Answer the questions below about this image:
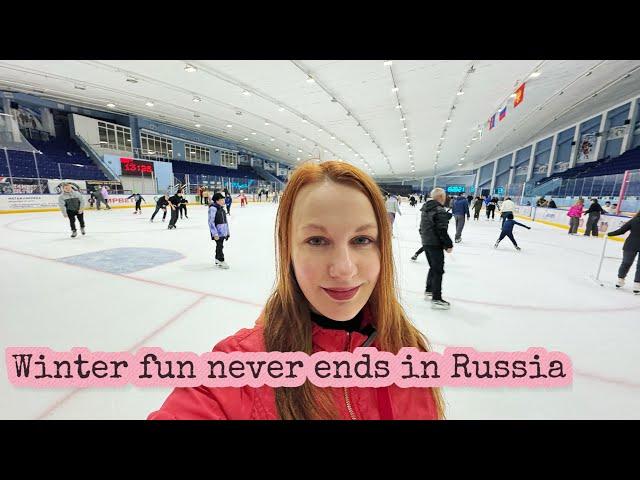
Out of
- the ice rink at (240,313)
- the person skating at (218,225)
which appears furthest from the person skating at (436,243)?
the person skating at (218,225)

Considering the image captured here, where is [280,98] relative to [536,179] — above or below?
above

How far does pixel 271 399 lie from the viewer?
81cm

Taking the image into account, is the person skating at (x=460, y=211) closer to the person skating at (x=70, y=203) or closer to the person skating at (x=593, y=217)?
the person skating at (x=593, y=217)

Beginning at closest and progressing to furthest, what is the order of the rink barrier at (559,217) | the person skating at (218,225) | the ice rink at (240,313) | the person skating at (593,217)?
the ice rink at (240,313)
the person skating at (218,225)
the rink barrier at (559,217)
the person skating at (593,217)

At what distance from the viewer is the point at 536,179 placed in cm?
2356

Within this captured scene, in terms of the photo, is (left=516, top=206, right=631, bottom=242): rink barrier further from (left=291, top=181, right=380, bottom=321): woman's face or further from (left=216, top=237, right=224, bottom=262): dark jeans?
(left=291, top=181, right=380, bottom=321): woman's face

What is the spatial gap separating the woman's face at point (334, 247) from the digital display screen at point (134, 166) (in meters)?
22.7

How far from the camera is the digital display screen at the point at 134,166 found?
731 inches

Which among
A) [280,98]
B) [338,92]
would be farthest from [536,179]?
[280,98]

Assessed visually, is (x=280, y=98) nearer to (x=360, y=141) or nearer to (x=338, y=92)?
(x=338, y=92)

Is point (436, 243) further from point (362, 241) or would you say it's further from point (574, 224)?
point (574, 224)

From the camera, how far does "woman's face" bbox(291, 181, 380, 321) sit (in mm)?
799

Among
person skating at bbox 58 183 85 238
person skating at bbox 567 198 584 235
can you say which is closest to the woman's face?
person skating at bbox 58 183 85 238
